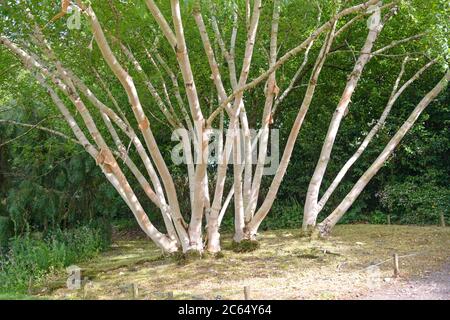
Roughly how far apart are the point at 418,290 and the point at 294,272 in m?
1.61

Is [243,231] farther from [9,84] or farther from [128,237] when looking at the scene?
[9,84]

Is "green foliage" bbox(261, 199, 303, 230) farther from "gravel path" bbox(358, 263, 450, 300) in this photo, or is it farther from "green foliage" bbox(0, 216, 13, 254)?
"green foliage" bbox(0, 216, 13, 254)

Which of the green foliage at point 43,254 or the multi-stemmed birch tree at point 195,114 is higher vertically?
the multi-stemmed birch tree at point 195,114

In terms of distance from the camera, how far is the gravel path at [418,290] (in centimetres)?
475

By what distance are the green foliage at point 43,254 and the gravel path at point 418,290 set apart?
15.3ft

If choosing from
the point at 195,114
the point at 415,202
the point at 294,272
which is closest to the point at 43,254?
the point at 195,114

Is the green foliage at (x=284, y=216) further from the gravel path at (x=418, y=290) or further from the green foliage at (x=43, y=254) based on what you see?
the gravel path at (x=418, y=290)

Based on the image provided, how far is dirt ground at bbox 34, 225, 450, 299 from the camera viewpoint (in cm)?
517

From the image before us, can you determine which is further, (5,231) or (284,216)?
(284,216)

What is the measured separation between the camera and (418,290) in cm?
503

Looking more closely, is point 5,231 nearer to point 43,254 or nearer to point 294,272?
point 43,254

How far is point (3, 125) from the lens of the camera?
31.5 feet

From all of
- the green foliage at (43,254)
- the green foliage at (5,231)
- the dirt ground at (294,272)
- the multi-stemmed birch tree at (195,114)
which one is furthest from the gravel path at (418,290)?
the green foliage at (5,231)
